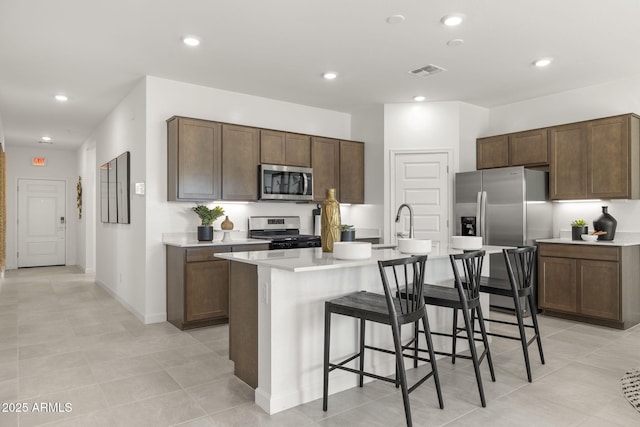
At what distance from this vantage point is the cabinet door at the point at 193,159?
14.7 feet

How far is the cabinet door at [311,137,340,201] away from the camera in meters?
5.65

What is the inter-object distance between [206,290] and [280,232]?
1484mm

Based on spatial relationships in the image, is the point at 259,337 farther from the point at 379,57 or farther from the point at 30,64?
the point at 30,64

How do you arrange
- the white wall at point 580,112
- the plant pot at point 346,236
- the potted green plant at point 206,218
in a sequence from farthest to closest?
the white wall at point 580,112 < the potted green plant at point 206,218 < the plant pot at point 346,236

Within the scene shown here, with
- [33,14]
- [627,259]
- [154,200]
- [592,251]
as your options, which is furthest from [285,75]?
[627,259]

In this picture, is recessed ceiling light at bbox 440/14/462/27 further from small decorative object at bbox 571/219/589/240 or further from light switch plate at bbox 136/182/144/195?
light switch plate at bbox 136/182/144/195

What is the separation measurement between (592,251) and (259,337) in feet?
12.3

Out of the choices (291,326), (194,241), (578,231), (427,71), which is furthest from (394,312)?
(578,231)

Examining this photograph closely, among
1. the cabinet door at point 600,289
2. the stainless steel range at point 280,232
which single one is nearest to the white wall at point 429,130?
the stainless steel range at point 280,232

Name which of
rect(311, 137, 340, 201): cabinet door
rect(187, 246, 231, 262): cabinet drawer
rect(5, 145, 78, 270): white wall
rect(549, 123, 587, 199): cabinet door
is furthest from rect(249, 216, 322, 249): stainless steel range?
rect(5, 145, 78, 270): white wall

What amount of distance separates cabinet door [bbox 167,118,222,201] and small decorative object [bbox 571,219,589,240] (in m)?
4.12

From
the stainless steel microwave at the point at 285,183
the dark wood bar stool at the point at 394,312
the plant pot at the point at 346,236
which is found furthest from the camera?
the stainless steel microwave at the point at 285,183

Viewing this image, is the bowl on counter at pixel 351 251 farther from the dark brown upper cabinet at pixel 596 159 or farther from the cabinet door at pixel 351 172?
the dark brown upper cabinet at pixel 596 159

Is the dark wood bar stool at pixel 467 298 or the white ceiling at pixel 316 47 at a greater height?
→ the white ceiling at pixel 316 47
